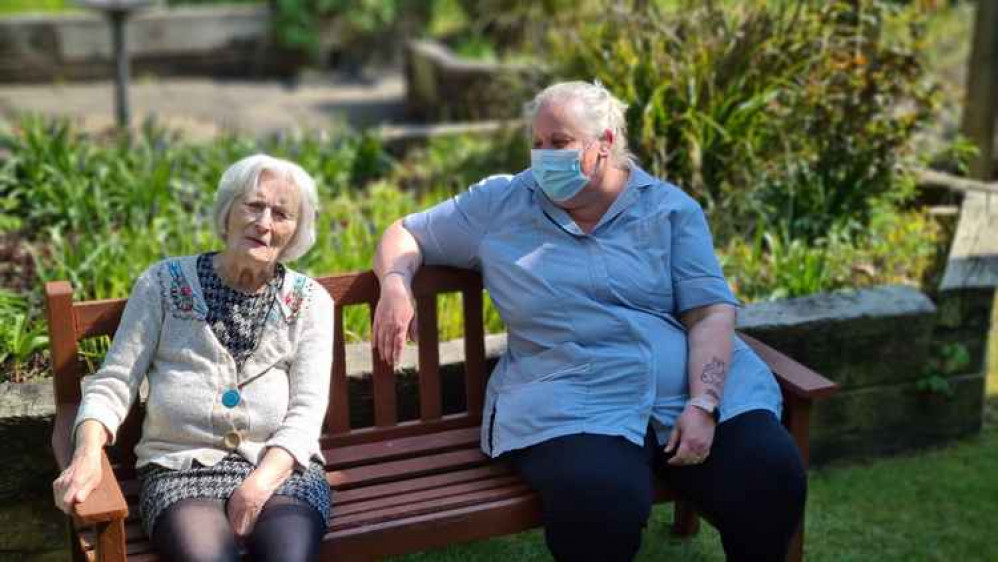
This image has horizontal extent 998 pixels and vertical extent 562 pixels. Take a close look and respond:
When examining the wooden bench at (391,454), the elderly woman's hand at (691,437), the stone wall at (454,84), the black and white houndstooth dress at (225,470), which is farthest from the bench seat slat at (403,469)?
the stone wall at (454,84)

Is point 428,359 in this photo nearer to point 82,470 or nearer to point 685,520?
point 685,520

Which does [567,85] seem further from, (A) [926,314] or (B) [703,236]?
(A) [926,314]

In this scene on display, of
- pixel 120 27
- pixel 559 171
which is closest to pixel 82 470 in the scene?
pixel 559 171

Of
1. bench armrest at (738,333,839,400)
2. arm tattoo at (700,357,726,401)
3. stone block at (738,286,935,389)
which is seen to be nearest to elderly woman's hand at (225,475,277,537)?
arm tattoo at (700,357,726,401)

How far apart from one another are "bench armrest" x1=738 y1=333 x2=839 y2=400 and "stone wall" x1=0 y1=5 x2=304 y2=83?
7707 millimetres

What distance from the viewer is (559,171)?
11.1 ft

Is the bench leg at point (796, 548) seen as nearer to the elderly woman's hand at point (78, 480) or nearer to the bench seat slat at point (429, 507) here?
the bench seat slat at point (429, 507)

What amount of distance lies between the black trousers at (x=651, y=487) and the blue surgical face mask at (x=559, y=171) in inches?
24.7

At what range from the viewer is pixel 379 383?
364 cm

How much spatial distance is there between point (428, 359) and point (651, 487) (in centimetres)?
77

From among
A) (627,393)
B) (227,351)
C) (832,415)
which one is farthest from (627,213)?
(832,415)

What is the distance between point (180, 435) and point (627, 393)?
1108mm

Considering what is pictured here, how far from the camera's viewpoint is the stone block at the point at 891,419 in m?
4.57

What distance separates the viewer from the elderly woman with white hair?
3.00 m
